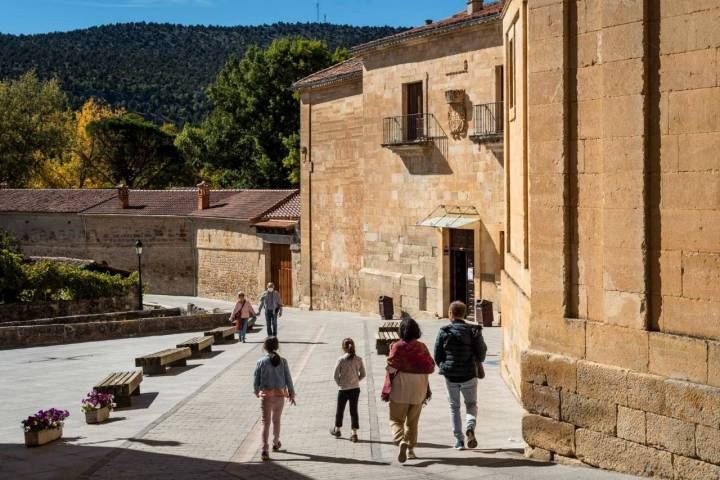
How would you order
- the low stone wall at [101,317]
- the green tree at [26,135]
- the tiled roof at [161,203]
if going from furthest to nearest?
the green tree at [26,135] < the tiled roof at [161,203] < the low stone wall at [101,317]

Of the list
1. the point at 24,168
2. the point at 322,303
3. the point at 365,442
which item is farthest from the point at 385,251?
the point at 24,168

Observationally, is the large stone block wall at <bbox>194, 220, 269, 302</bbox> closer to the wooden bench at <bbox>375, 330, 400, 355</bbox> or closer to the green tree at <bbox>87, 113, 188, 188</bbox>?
the wooden bench at <bbox>375, 330, 400, 355</bbox>

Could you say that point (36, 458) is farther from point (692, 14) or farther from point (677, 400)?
point (692, 14)

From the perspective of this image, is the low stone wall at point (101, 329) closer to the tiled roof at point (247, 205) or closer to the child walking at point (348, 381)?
the child walking at point (348, 381)

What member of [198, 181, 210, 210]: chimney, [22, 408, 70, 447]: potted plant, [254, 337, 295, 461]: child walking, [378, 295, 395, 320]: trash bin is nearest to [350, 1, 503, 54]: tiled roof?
[378, 295, 395, 320]: trash bin

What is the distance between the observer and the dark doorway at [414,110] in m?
26.6

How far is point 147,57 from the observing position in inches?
5012

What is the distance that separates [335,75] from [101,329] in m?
12.1

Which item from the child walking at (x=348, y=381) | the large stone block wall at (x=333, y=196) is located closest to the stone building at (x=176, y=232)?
the large stone block wall at (x=333, y=196)

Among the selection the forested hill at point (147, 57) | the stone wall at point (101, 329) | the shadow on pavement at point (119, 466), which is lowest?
the stone wall at point (101, 329)

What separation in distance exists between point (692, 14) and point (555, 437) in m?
4.05

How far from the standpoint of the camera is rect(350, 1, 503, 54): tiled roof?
2364cm

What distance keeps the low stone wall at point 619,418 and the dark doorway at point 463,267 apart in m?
15.0

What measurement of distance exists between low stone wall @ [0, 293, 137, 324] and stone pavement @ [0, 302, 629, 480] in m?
9.49
